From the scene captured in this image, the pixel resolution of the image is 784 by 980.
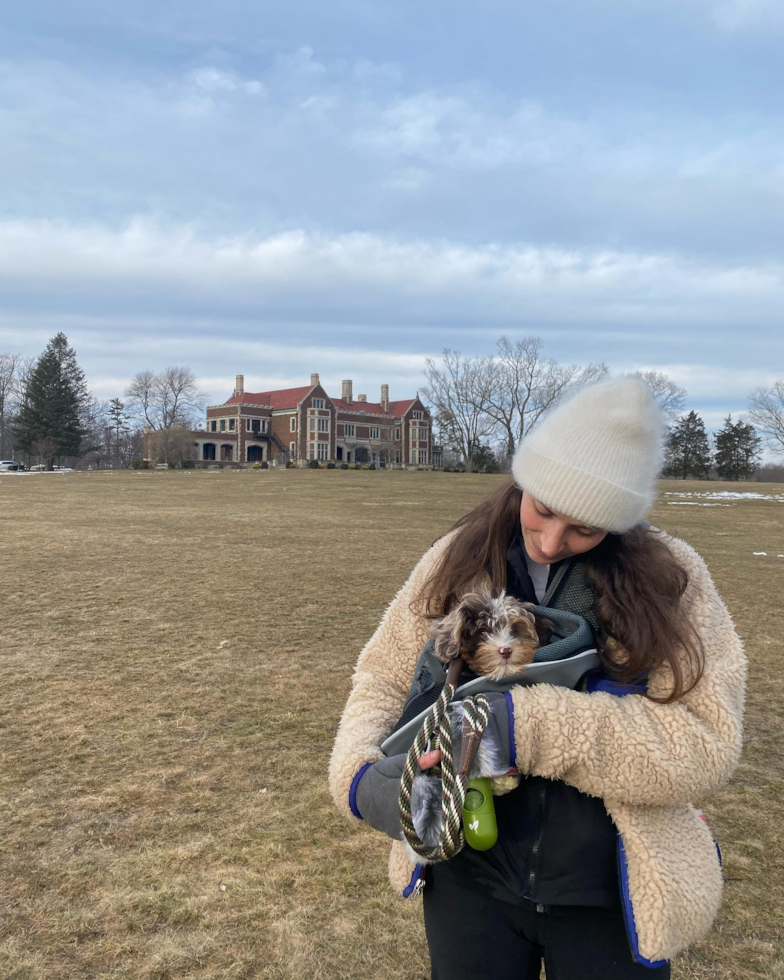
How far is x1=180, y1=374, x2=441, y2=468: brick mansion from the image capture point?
78438 mm

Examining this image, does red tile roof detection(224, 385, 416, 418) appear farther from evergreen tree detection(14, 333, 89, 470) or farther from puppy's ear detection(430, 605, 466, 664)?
puppy's ear detection(430, 605, 466, 664)

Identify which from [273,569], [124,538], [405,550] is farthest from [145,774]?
[124,538]

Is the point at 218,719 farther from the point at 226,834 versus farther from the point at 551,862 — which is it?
the point at 551,862

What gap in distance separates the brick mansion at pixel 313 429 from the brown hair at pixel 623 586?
7334cm

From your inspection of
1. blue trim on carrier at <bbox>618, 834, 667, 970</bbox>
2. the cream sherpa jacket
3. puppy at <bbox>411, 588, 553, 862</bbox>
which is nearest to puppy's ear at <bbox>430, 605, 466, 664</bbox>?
puppy at <bbox>411, 588, 553, 862</bbox>

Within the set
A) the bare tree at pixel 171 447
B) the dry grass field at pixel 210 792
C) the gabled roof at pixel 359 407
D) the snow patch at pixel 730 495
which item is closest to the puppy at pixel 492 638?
the dry grass field at pixel 210 792

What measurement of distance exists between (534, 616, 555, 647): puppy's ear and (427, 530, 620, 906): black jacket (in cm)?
31

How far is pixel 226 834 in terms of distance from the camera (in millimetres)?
3717

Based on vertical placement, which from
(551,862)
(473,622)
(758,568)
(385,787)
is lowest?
(758,568)

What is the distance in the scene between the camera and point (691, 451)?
236 feet

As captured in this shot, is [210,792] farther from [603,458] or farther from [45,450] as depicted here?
[45,450]

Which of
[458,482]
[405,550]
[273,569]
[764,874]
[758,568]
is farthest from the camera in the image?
[458,482]

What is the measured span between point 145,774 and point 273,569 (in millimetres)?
7595

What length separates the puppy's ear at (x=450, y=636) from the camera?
1.67 metres
